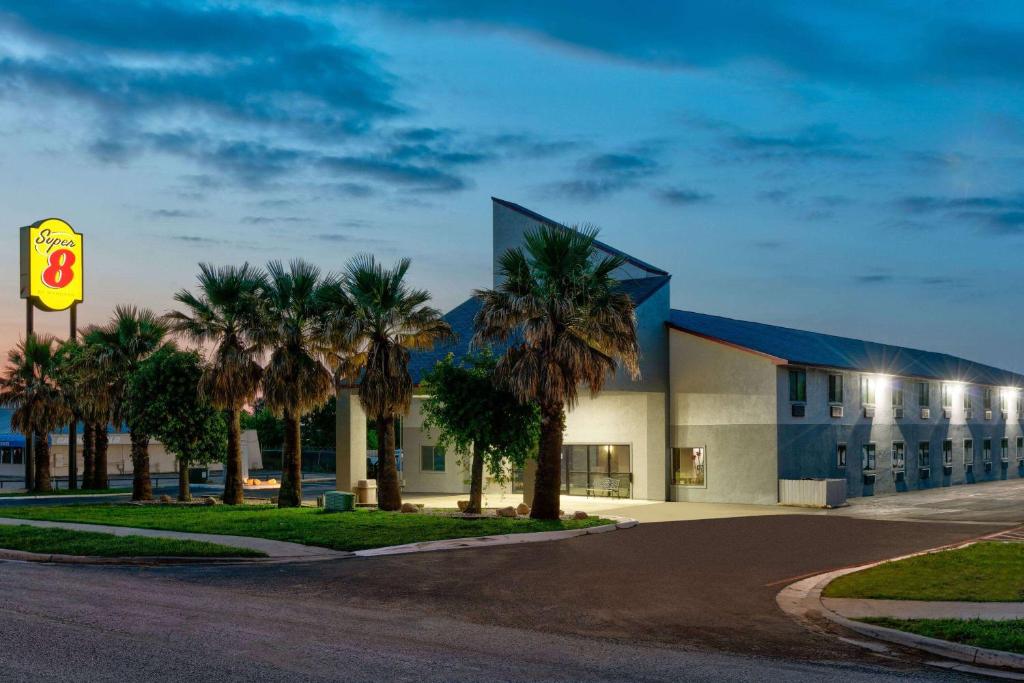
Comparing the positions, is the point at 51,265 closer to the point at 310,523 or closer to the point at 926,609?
the point at 310,523

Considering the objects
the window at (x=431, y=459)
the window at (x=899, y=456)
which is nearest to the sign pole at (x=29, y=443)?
the window at (x=431, y=459)

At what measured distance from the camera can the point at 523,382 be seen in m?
30.0

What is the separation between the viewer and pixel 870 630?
13398 mm

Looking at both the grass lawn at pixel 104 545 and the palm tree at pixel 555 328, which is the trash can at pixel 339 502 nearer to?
the palm tree at pixel 555 328

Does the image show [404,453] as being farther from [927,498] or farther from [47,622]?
[47,622]

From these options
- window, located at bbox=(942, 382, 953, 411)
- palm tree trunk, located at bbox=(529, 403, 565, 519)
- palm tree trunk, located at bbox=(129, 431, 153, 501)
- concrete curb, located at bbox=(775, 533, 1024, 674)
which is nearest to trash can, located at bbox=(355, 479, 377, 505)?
palm tree trunk, located at bbox=(129, 431, 153, 501)

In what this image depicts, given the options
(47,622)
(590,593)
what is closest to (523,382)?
(590,593)

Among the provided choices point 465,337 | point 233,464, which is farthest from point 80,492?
point 465,337

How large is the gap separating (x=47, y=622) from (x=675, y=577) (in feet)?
35.9

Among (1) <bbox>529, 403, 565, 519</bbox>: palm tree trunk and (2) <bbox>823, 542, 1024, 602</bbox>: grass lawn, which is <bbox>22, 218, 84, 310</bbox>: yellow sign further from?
(2) <bbox>823, 542, 1024, 602</bbox>: grass lawn

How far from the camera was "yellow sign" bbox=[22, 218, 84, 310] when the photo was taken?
177 ft

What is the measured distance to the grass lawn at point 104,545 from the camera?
21.6 m

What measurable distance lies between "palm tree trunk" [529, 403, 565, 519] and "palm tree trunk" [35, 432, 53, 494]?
3255 cm

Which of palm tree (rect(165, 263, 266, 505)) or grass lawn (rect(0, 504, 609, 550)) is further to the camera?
palm tree (rect(165, 263, 266, 505))
